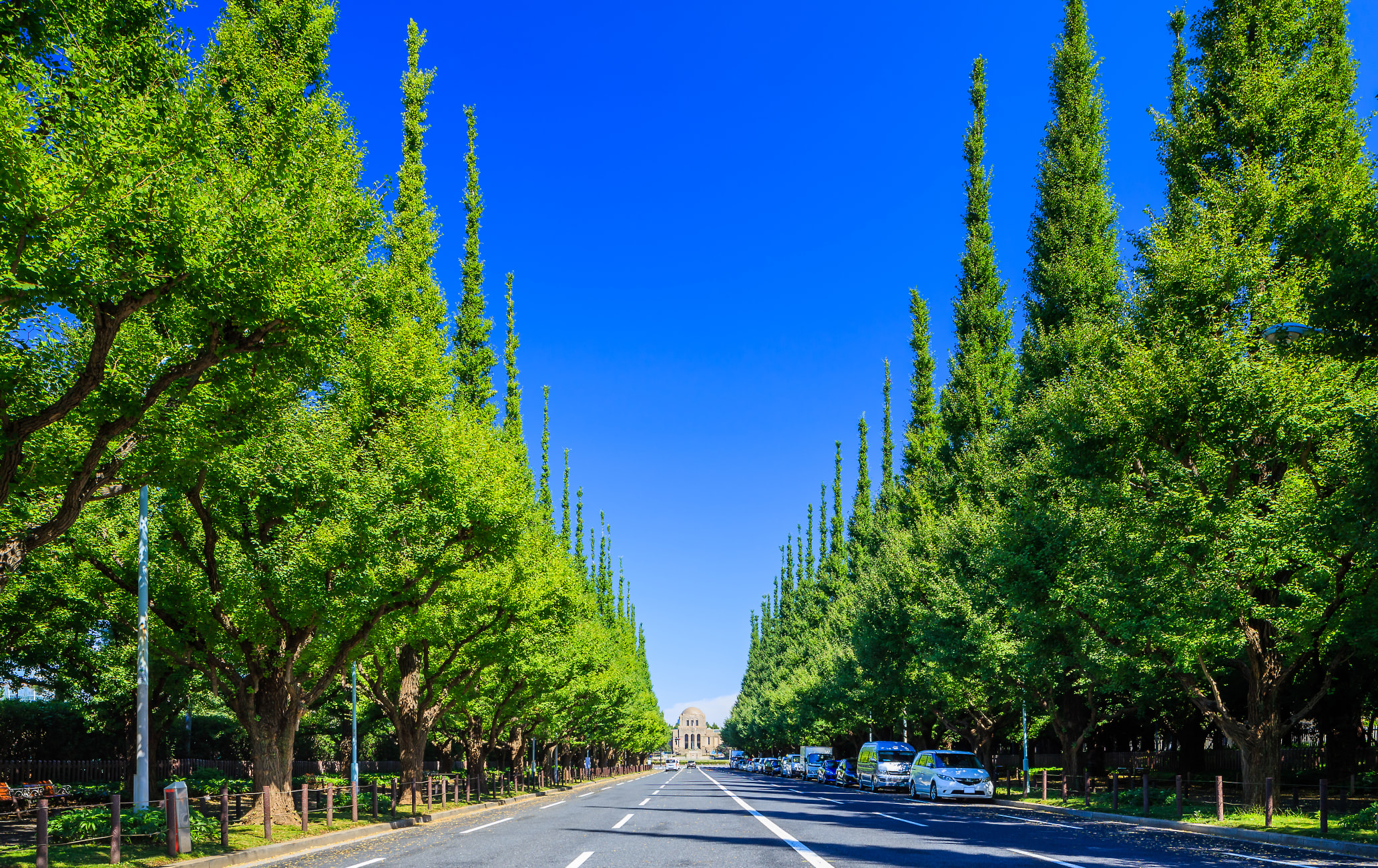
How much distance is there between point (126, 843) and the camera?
15.5 meters

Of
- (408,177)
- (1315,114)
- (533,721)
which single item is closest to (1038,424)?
(1315,114)

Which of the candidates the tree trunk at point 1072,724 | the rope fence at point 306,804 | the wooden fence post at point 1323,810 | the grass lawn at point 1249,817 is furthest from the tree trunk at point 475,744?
the wooden fence post at point 1323,810

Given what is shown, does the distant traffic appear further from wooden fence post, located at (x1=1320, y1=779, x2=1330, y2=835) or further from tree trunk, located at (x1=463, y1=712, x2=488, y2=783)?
tree trunk, located at (x1=463, y1=712, x2=488, y2=783)

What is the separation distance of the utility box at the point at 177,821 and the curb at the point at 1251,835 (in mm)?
17594

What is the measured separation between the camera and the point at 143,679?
55.3ft

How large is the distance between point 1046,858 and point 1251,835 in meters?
7.53

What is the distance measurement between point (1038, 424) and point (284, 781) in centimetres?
2138

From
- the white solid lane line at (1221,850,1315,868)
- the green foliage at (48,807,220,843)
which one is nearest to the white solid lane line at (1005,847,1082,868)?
the white solid lane line at (1221,850,1315,868)

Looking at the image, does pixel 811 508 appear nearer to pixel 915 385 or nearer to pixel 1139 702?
pixel 915 385

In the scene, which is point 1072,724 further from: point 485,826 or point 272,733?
point 272,733

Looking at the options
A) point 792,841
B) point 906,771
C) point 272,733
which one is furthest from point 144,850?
point 906,771

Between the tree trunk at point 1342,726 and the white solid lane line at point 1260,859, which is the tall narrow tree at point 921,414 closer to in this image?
the tree trunk at point 1342,726

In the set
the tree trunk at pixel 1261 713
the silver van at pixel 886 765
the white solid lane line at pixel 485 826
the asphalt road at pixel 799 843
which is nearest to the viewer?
the asphalt road at pixel 799 843

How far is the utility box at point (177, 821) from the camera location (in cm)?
1463
